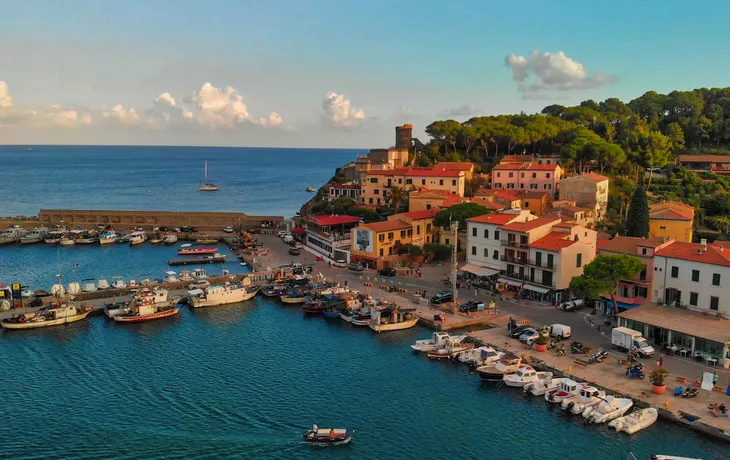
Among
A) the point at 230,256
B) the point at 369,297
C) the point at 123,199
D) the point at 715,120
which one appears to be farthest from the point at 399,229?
the point at 123,199

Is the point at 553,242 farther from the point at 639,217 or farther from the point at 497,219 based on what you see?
the point at 639,217

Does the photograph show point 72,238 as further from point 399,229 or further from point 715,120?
point 715,120

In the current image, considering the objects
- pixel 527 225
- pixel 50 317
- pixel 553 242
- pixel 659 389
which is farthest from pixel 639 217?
pixel 50 317

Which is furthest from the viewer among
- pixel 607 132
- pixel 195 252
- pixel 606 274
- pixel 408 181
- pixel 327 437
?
pixel 607 132

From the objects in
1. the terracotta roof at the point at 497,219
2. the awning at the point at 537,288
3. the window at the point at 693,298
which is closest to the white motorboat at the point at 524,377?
the window at the point at 693,298

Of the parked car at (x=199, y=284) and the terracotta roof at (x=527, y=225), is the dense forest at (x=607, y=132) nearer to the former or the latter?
the terracotta roof at (x=527, y=225)

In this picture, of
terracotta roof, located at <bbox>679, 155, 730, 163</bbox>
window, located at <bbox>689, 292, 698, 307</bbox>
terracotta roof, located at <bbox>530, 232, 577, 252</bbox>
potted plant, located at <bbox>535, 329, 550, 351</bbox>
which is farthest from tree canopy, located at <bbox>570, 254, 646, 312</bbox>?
terracotta roof, located at <bbox>679, 155, 730, 163</bbox>
